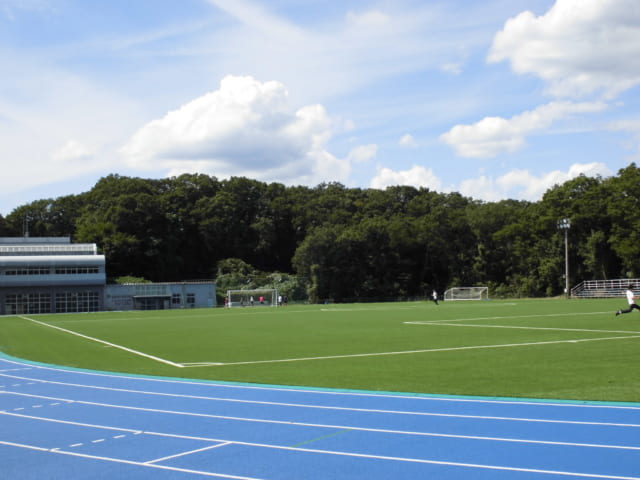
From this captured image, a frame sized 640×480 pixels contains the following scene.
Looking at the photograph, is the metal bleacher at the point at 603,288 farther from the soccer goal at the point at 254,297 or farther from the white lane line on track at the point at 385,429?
the white lane line on track at the point at 385,429

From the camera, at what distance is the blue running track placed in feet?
23.2

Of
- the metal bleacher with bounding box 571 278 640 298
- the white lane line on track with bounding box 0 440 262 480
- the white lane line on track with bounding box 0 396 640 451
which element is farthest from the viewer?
the metal bleacher with bounding box 571 278 640 298

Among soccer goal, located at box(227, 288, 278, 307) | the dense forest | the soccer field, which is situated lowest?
soccer goal, located at box(227, 288, 278, 307)

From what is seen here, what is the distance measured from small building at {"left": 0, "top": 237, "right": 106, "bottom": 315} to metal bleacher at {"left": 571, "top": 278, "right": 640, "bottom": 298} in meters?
58.6

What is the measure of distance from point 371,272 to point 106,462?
89.5 meters

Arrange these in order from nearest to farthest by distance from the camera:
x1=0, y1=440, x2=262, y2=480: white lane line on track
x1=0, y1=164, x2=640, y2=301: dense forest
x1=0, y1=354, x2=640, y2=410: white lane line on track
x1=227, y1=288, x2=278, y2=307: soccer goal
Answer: x1=0, y1=440, x2=262, y2=480: white lane line on track < x1=0, y1=354, x2=640, y2=410: white lane line on track < x1=0, y1=164, x2=640, y2=301: dense forest < x1=227, y1=288, x2=278, y2=307: soccer goal

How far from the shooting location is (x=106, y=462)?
766cm

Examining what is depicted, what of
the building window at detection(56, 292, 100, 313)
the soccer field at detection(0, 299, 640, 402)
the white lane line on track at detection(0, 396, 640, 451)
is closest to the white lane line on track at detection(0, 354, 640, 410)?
the soccer field at detection(0, 299, 640, 402)

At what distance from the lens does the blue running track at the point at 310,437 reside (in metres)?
7.06

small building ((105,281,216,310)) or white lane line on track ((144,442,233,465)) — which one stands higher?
white lane line on track ((144,442,233,465))

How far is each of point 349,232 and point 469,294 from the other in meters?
21.0

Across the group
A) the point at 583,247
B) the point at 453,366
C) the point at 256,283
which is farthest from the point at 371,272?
the point at 453,366

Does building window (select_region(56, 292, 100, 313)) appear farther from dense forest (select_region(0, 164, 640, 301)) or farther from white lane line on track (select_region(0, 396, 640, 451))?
white lane line on track (select_region(0, 396, 640, 451))

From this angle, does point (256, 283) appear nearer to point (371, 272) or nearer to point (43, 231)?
point (371, 272)
